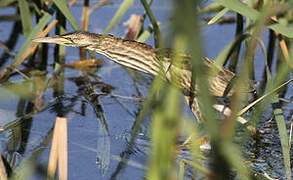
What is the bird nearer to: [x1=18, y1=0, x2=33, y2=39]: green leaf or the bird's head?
the bird's head

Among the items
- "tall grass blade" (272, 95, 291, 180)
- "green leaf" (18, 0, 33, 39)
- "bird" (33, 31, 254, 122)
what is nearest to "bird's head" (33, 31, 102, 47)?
"bird" (33, 31, 254, 122)

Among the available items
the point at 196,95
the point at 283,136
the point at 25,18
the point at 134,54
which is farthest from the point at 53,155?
the point at 25,18

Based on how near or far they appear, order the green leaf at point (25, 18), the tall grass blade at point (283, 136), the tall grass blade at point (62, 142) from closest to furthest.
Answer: the tall grass blade at point (62, 142)
the tall grass blade at point (283, 136)
the green leaf at point (25, 18)

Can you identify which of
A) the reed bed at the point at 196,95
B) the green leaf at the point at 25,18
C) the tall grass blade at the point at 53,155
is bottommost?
the tall grass blade at the point at 53,155

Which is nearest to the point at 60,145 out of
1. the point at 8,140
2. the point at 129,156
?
the point at 129,156

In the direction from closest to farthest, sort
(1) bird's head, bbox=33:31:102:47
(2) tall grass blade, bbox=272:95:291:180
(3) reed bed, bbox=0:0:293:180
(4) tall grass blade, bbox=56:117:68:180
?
(3) reed bed, bbox=0:0:293:180 < (4) tall grass blade, bbox=56:117:68:180 < (2) tall grass blade, bbox=272:95:291:180 < (1) bird's head, bbox=33:31:102:47

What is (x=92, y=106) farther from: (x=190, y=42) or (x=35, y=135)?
(x=190, y=42)

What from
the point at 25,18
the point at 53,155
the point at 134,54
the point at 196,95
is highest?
the point at 25,18

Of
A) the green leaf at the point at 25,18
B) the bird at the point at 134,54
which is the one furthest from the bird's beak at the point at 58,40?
the green leaf at the point at 25,18

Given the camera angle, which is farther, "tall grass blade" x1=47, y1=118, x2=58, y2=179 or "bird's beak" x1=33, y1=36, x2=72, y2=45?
"bird's beak" x1=33, y1=36, x2=72, y2=45

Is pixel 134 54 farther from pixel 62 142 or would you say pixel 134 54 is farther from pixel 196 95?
pixel 62 142

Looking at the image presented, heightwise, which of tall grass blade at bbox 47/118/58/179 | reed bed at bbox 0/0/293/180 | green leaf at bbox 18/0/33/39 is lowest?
tall grass blade at bbox 47/118/58/179

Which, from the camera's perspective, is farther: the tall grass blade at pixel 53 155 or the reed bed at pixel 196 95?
the tall grass blade at pixel 53 155

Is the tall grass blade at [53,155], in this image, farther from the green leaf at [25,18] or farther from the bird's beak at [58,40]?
the green leaf at [25,18]
